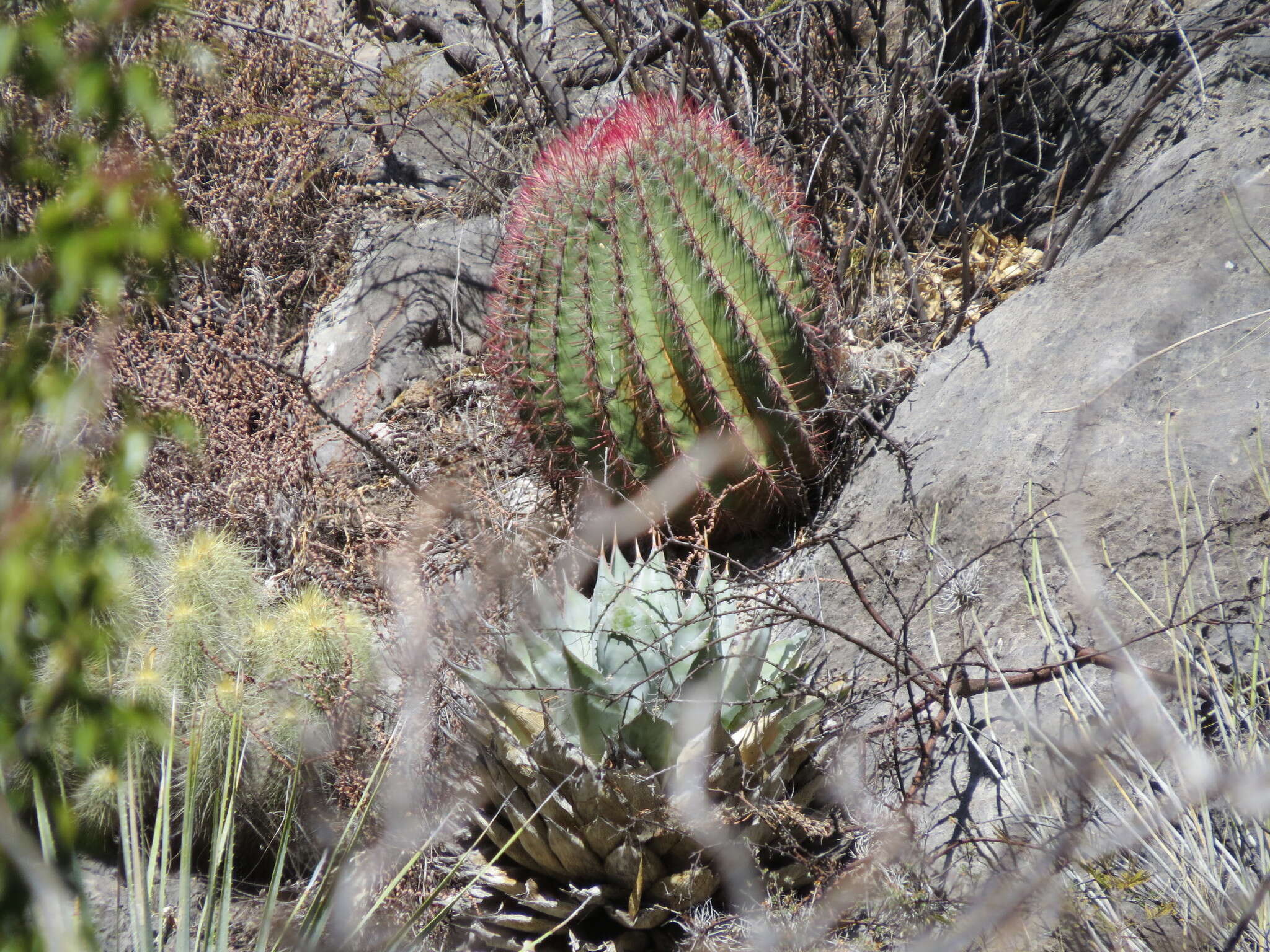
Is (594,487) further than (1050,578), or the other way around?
(594,487)

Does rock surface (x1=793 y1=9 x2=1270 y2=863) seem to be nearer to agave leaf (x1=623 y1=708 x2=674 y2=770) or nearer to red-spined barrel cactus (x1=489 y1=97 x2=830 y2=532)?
red-spined barrel cactus (x1=489 y1=97 x2=830 y2=532)

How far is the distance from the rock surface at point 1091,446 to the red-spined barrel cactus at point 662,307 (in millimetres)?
372

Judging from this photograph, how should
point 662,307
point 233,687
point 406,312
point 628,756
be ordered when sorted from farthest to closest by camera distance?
1. point 406,312
2. point 662,307
3. point 233,687
4. point 628,756

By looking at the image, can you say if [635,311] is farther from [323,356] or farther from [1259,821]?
[323,356]

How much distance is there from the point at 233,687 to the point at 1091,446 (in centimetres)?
202

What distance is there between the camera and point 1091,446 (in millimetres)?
2201

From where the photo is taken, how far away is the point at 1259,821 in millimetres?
1503

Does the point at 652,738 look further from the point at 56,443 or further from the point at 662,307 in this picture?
the point at 56,443

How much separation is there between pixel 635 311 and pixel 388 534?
3.49ft

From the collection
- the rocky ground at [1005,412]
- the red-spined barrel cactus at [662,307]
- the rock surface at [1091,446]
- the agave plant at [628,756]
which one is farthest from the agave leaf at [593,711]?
the red-spined barrel cactus at [662,307]

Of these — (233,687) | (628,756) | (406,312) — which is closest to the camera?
(628,756)

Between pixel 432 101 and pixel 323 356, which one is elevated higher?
pixel 432 101

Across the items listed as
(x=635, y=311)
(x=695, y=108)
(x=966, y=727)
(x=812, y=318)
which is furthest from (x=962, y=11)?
(x=966, y=727)

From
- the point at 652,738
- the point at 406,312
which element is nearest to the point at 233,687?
the point at 652,738
